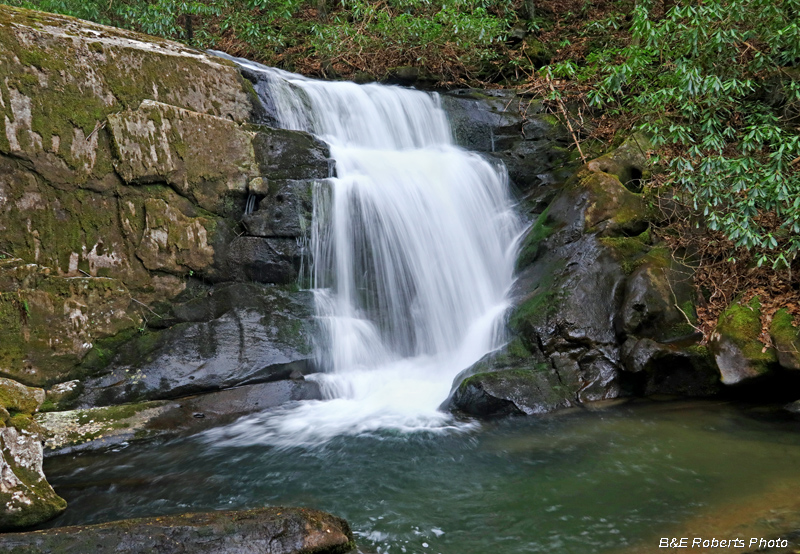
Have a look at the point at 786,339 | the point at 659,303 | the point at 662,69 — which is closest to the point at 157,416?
the point at 659,303

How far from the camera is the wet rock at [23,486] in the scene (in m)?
3.69

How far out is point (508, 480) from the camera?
14.2ft

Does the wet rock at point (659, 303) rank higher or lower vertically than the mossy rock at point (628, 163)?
lower

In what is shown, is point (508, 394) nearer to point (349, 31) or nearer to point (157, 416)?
point (157, 416)

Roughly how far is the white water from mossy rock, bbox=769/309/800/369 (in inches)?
117

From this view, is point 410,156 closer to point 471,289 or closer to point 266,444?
point 471,289

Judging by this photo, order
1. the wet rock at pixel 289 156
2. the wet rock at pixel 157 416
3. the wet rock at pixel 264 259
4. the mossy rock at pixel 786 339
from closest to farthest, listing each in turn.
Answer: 1. the mossy rock at pixel 786 339
2. the wet rock at pixel 157 416
3. the wet rock at pixel 264 259
4. the wet rock at pixel 289 156

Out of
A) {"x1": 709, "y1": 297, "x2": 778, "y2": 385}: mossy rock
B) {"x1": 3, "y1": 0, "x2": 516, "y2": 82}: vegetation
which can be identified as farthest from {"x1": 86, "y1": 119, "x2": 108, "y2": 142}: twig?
{"x1": 709, "y1": 297, "x2": 778, "y2": 385}: mossy rock

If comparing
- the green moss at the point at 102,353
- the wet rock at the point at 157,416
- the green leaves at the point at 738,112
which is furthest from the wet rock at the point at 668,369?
the green moss at the point at 102,353

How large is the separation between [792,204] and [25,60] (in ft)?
27.6

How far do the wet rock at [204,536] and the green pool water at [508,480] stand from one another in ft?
1.68

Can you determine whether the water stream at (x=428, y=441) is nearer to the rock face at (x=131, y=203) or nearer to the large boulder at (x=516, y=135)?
the large boulder at (x=516, y=135)

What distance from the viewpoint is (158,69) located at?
7270 millimetres

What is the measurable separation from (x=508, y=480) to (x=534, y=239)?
4242mm
